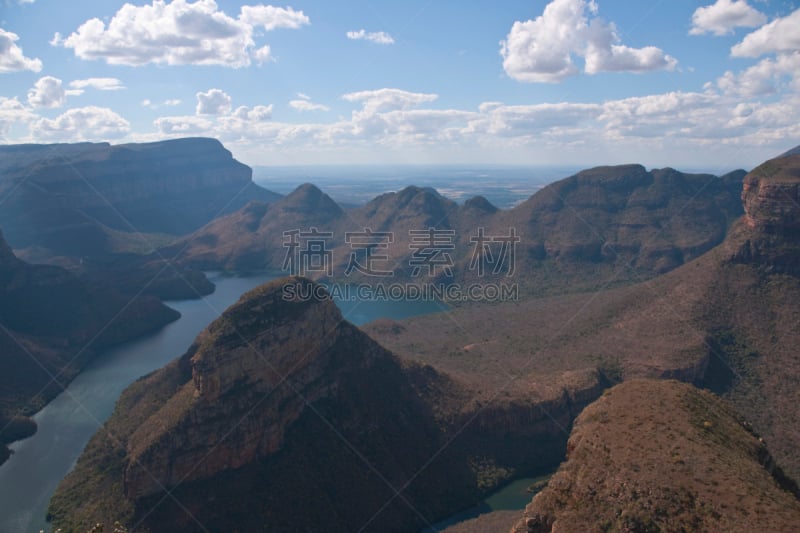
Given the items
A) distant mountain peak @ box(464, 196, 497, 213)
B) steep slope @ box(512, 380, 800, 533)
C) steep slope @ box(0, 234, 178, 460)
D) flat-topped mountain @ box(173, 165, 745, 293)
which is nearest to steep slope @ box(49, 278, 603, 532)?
steep slope @ box(512, 380, 800, 533)

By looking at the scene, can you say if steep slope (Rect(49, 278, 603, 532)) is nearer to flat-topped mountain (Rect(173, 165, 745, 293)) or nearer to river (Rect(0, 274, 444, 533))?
river (Rect(0, 274, 444, 533))

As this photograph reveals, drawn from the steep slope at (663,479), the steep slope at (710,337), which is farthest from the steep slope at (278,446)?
the steep slope at (663,479)

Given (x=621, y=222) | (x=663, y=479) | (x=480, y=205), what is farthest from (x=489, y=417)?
(x=480, y=205)

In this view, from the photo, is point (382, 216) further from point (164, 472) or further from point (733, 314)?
point (164, 472)

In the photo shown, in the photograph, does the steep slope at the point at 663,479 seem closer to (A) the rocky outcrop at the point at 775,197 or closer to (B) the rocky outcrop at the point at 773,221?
(B) the rocky outcrop at the point at 773,221

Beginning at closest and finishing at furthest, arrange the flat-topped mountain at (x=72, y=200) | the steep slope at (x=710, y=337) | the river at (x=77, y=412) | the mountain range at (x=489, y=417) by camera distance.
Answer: the mountain range at (x=489, y=417) → the river at (x=77, y=412) → the steep slope at (x=710, y=337) → the flat-topped mountain at (x=72, y=200)

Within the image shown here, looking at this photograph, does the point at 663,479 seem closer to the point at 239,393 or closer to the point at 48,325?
the point at 239,393
